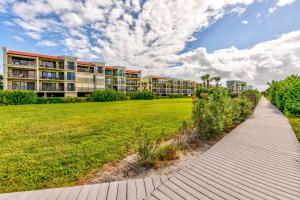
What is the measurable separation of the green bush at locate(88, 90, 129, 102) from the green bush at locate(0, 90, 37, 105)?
1236 centimetres

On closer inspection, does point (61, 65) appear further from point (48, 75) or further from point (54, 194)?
point (54, 194)

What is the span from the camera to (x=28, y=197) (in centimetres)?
327

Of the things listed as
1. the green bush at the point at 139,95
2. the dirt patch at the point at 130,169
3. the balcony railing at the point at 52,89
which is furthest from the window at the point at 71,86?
the dirt patch at the point at 130,169

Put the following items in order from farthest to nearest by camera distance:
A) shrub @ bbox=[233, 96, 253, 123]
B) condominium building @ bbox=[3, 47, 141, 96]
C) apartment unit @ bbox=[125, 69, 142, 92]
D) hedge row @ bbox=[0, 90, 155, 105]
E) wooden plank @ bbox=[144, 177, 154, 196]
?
apartment unit @ bbox=[125, 69, 142, 92], condominium building @ bbox=[3, 47, 141, 96], hedge row @ bbox=[0, 90, 155, 105], shrub @ bbox=[233, 96, 253, 123], wooden plank @ bbox=[144, 177, 154, 196]

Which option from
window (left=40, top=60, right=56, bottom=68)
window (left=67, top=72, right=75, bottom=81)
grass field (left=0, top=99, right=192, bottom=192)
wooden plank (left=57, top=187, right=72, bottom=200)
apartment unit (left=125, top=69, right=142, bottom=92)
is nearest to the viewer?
wooden plank (left=57, top=187, right=72, bottom=200)

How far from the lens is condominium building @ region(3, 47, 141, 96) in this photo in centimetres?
3625

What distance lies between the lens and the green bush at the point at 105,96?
41.5 m

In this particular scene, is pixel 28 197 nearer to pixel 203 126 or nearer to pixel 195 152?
pixel 195 152

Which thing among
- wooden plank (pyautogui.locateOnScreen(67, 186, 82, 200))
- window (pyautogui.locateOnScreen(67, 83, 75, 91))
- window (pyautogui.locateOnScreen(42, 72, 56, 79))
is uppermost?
window (pyautogui.locateOnScreen(42, 72, 56, 79))

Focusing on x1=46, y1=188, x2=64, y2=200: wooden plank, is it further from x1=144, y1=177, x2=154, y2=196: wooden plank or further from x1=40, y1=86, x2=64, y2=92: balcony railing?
x1=40, y1=86, x2=64, y2=92: balcony railing

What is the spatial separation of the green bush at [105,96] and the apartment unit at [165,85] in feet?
121

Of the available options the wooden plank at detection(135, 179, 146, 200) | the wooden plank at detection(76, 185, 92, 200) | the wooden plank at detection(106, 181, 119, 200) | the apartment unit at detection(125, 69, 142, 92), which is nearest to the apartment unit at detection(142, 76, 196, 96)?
the apartment unit at detection(125, 69, 142, 92)

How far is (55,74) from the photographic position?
140 feet

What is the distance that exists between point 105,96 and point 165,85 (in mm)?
55457
